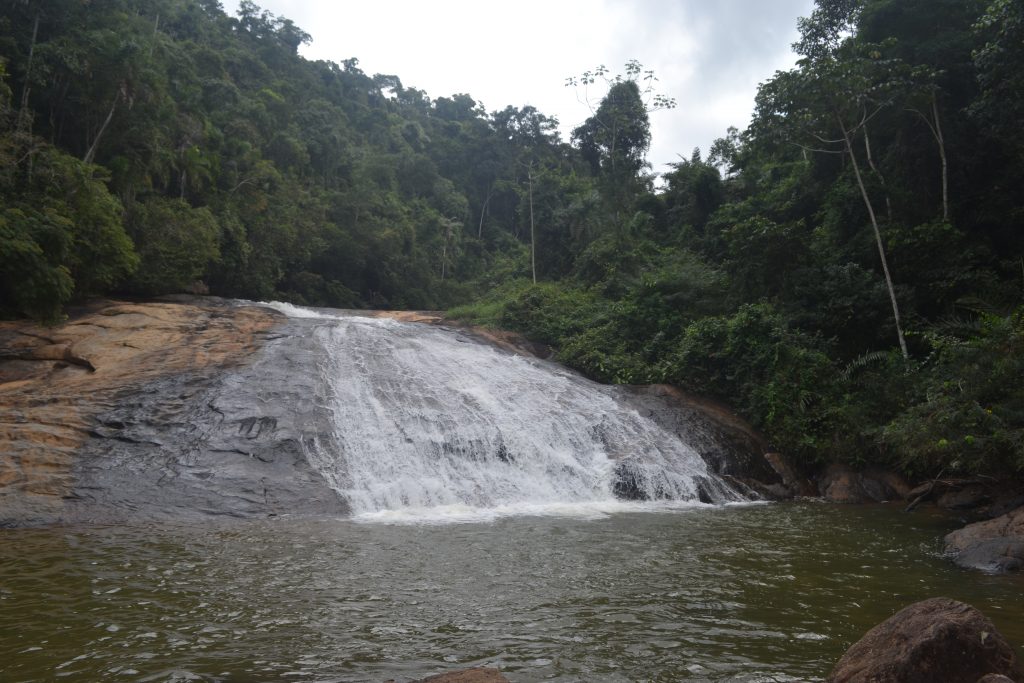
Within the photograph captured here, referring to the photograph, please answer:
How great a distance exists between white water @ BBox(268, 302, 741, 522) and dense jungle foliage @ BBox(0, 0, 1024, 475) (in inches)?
141

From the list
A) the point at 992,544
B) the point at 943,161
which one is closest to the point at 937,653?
the point at 992,544

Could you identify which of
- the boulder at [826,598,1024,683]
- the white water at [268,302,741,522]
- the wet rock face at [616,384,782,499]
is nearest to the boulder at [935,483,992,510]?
the wet rock face at [616,384,782,499]

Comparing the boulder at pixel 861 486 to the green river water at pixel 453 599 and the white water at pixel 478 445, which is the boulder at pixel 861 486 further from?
the green river water at pixel 453 599

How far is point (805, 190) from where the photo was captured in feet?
84.0

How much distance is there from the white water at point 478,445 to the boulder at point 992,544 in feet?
16.5

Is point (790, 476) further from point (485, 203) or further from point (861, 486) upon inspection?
point (485, 203)

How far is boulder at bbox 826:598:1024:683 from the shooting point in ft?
12.8

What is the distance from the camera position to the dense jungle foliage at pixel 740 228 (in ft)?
49.3

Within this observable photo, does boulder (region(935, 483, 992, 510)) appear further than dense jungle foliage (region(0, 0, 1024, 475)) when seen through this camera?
No

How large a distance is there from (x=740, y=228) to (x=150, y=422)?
52.7ft

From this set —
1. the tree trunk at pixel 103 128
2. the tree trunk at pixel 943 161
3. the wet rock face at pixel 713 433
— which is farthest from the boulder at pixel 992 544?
the tree trunk at pixel 103 128

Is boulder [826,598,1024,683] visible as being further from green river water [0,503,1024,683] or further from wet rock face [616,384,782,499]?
wet rock face [616,384,782,499]

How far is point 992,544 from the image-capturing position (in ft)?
25.5

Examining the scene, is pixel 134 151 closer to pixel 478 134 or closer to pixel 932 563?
pixel 932 563
